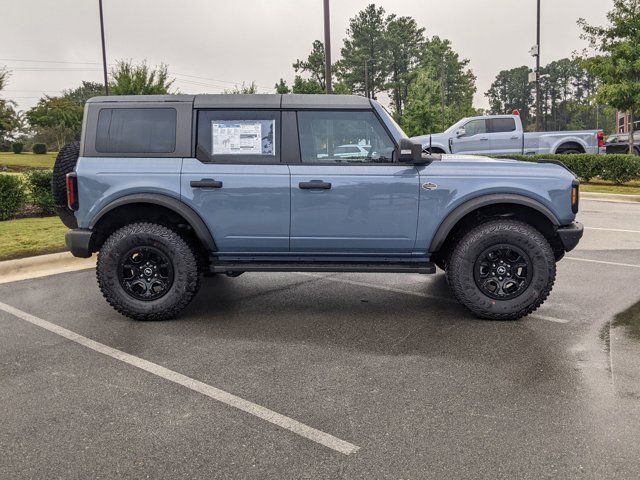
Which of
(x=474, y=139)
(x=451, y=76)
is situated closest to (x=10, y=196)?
(x=474, y=139)

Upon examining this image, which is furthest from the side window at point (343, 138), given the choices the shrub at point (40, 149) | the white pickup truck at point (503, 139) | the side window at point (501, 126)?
the shrub at point (40, 149)

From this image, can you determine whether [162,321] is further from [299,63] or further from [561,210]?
[299,63]

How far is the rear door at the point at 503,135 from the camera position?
1827 centimetres

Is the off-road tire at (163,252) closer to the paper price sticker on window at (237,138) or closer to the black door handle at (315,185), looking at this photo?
the paper price sticker on window at (237,138)

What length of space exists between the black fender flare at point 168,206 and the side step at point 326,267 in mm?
347

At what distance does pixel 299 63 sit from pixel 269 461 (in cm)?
6927

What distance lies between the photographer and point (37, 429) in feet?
10.1

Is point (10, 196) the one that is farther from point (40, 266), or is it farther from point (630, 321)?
point (630, 321)

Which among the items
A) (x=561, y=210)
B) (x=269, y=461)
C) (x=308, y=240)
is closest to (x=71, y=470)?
(x=269, y=461)

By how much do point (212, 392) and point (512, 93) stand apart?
141834 millimetres

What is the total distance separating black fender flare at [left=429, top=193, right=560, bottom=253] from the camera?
16.0 feet

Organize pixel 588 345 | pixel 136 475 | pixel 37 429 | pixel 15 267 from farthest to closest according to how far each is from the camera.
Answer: pixel 15 267 → pixel 588 345 → pixel 37 429 → pixel 136 475

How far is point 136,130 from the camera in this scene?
510 centimetres

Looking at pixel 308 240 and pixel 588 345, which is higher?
pixel 308 240
